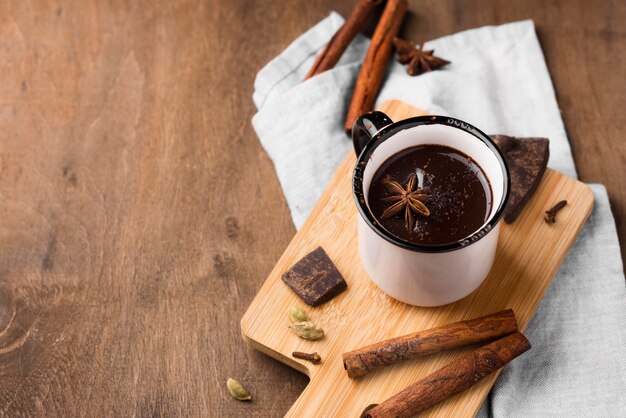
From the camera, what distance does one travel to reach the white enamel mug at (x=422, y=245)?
67.8 inches

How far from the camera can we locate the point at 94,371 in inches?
83.3

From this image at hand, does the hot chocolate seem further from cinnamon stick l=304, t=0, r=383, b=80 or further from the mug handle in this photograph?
cinnamon stick l=304, t=0, r=383, b=80

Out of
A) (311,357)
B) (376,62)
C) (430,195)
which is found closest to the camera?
(430,195)

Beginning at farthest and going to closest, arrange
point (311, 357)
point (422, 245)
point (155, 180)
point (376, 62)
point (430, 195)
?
point (376, 62)
point (155, 180)
point (311, 357)
point (430, 195)
point (422, 245)

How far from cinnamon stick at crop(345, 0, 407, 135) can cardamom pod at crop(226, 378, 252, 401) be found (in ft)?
2.84

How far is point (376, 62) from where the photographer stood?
2.52 m

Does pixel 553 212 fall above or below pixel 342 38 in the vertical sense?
Result: below

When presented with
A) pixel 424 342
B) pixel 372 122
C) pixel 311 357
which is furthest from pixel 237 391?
pixel 372 122

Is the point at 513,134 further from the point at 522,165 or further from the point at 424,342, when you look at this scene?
the point at 424,342

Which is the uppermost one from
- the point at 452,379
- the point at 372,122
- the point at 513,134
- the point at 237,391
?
the point at 372,122

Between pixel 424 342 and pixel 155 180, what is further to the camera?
pixel 155 180

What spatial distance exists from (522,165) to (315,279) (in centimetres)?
66

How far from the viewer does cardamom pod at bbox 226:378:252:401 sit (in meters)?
2.06

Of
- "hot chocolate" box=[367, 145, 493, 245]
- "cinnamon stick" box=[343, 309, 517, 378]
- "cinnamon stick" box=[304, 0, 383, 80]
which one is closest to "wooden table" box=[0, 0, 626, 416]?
"cinnamon stick" box=[304, 0, 383, 80]
